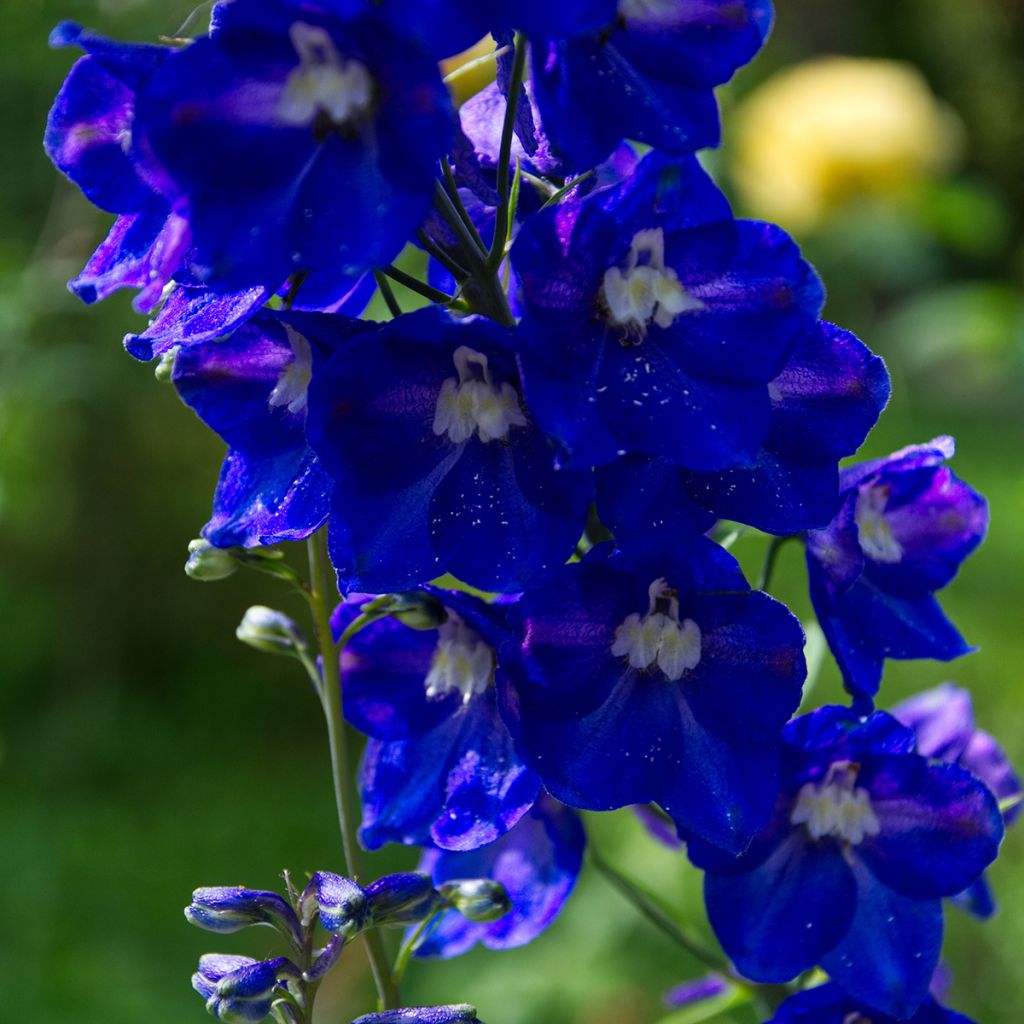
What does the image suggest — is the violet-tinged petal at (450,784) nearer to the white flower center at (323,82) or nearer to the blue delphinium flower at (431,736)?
the blue delphinium flower at (431,736)

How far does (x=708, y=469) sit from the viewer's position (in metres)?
0.70

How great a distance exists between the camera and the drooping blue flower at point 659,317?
0.70 metres

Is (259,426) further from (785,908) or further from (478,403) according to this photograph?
(785,908)

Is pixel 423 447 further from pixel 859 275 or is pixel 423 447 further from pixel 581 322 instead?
pixel 859 275

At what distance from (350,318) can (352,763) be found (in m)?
2.89

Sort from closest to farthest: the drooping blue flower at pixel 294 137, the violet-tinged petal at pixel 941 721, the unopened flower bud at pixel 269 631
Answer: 1. the drooping blue flower at pixel 294 137
2. the unopened flower bud at pixel 269 631
3. the violet-tinged petal at pixel 941 721

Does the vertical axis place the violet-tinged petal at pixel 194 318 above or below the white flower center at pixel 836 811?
above

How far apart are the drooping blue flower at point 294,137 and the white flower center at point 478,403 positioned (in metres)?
0.10

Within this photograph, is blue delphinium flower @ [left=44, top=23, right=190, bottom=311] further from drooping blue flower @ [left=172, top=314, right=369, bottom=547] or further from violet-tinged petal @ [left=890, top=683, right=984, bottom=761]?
violet-tinged petal @ [left=890, top=683, right=984, bottom=761]

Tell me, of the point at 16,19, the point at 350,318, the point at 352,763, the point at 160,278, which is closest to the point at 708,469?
the point at 350,318

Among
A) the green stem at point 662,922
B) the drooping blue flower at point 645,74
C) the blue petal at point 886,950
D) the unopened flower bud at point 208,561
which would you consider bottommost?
the green stem at point 662,922

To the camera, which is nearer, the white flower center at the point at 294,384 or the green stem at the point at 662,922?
the white flower center at the point at 294,384

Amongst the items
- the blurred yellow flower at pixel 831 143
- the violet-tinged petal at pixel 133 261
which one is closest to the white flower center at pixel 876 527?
the violet-tinged petal at pixel 133 261

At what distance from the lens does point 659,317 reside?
2.43ft
